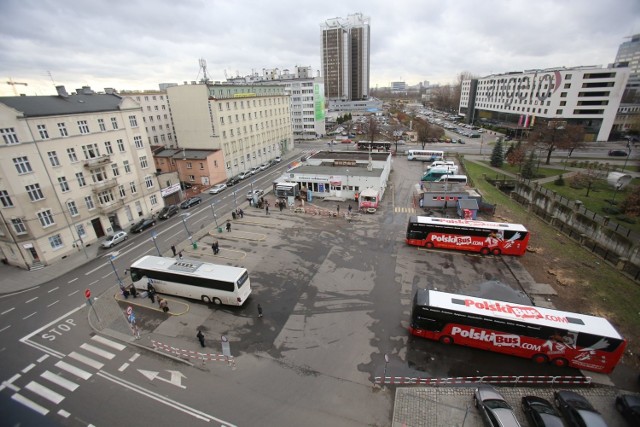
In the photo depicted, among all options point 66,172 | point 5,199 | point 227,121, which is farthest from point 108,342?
point 227,121

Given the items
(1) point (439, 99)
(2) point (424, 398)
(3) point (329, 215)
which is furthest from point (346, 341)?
(1) point (439, 99)

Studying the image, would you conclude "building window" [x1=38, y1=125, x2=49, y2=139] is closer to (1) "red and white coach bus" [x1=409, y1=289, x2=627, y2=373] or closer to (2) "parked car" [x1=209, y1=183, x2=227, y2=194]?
(2) "parked car" [x1=209, y1=183, x2=227, y2=194]

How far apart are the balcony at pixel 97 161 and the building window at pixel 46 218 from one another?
605 cm

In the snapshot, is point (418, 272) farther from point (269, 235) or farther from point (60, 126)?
point (60, 126)

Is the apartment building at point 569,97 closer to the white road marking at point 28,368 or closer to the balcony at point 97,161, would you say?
the balcony at point 97,161

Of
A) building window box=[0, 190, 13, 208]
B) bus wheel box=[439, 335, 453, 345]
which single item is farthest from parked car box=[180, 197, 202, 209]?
bus wheel box=[439, 335, 453, 345]

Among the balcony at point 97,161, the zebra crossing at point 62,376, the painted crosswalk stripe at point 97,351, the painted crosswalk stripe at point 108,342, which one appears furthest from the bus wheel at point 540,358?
the balcony at point 97,161

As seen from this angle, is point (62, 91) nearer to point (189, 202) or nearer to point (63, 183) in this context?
point (63, 183)

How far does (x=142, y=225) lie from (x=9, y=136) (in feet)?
46.5

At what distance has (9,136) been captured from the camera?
25438mm

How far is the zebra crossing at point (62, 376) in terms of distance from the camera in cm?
1536

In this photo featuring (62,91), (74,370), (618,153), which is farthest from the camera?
(618,153)

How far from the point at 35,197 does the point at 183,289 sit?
737 inches

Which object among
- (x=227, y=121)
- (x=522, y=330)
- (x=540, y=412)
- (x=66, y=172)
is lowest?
(x=540, y=412)
